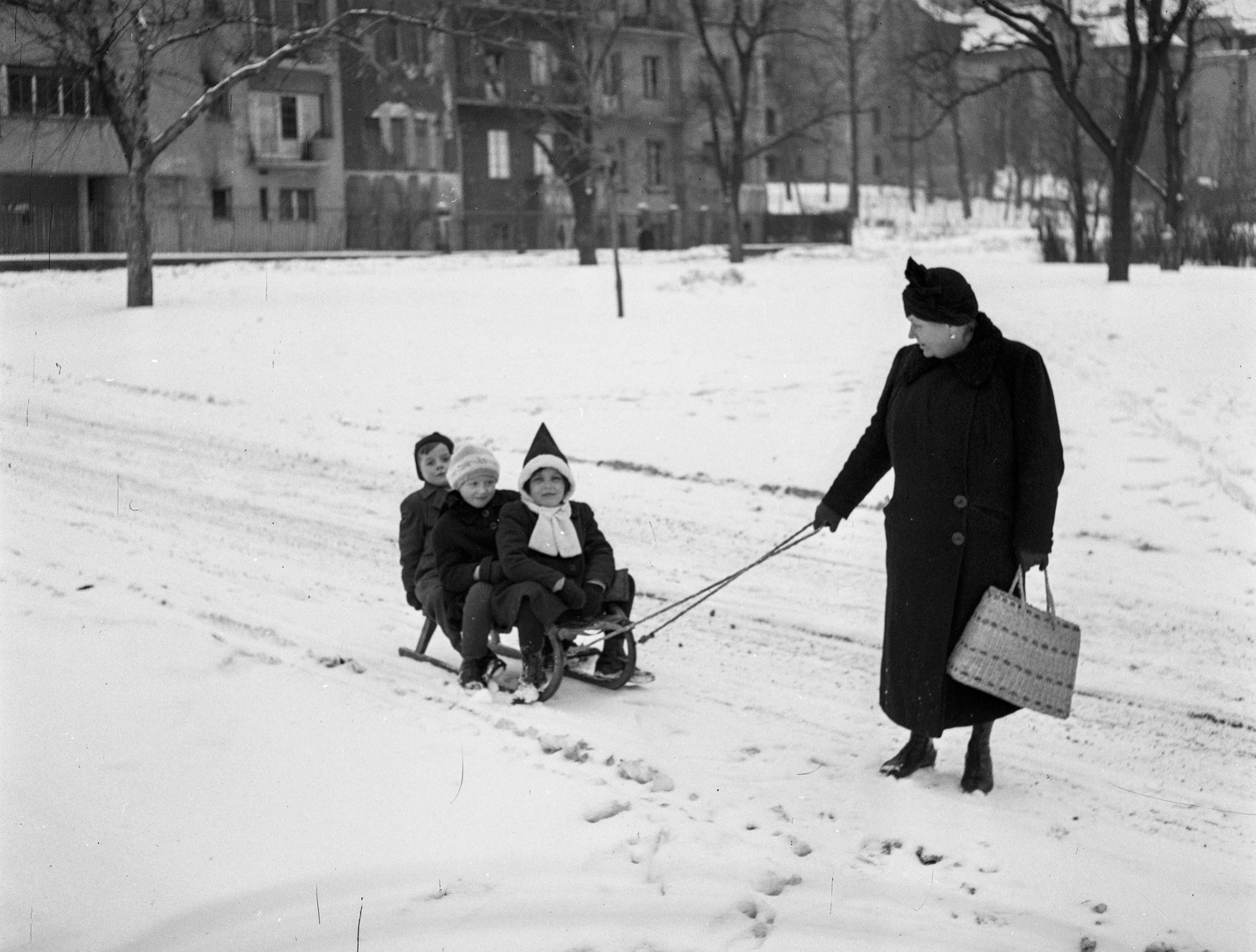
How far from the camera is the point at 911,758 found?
18.2 feet

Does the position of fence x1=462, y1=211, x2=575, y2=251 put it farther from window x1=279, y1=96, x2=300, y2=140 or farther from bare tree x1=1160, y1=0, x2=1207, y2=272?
bare tree x1=1160, y1=0, x2=1207, y2=272

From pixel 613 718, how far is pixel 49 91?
20.2 meters

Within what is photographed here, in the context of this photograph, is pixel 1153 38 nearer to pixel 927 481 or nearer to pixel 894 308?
pixel 894 308

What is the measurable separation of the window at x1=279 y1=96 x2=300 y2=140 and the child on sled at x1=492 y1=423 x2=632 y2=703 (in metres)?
43.1

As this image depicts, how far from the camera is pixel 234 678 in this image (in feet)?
21.7

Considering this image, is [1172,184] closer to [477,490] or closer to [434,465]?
[434,465]

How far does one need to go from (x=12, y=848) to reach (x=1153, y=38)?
25.6 metres

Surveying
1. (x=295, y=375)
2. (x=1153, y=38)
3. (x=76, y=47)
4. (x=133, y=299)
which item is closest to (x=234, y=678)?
(x=295, y=375)

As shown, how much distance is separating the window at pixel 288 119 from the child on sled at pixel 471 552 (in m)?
42.7

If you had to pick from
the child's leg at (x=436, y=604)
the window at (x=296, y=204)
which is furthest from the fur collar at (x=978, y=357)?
the window at (x=296, y=204)

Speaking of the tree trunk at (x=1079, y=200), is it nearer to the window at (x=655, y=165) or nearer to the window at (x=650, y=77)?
the window at (x=655, y=165)

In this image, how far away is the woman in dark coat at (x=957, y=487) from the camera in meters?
5.18

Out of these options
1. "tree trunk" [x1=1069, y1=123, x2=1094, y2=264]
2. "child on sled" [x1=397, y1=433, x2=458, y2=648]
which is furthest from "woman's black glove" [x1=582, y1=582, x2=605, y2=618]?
"tree trunk" [x1=1069, y1=123, x2=1094, y2=264]

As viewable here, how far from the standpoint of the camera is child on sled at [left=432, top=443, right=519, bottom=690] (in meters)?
6.64
